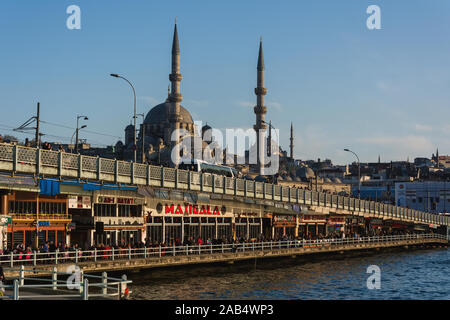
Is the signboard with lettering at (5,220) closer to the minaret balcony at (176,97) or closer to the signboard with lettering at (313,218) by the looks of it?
the signboard with lettering at (313,218)

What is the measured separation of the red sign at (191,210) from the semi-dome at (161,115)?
89116 millimetres

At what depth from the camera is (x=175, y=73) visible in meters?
114

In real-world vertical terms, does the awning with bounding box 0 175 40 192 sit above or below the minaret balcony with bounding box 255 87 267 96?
below

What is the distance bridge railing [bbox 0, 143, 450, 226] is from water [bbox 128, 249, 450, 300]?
19.7 ft

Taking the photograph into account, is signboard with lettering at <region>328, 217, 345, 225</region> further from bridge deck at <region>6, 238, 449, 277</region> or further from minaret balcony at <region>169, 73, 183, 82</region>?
minaret balcony at <region>169, 73, 183, 82</region>

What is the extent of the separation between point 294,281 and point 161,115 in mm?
110445

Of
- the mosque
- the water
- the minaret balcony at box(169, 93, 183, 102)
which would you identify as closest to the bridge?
the water

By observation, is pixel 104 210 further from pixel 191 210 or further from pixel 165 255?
pixel 191 210

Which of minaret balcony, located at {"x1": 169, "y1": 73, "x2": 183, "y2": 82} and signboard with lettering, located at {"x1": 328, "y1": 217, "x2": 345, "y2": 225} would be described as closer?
signboard with lettering, located at {"x1": 328, "y1": 217, "x2": 345, "y2": 225}

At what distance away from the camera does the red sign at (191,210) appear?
185 ft

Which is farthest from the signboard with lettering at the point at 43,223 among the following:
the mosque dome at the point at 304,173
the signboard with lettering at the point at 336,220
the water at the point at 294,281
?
the mosque dome at the point at 304,173

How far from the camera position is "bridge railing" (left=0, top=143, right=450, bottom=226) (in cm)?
3506

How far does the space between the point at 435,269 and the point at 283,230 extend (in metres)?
22.4

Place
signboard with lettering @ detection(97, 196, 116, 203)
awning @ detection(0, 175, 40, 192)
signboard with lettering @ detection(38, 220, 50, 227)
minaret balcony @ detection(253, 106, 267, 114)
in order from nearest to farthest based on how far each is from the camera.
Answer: awning @ detection(0, 175, 40, 192)
signboard with lettering @ detection(38, 220, 50, 227)
signboard with lettering @ detection(97, 196, 116, 203)
minaret balcony @ detection(253, 106, 267, 114)
